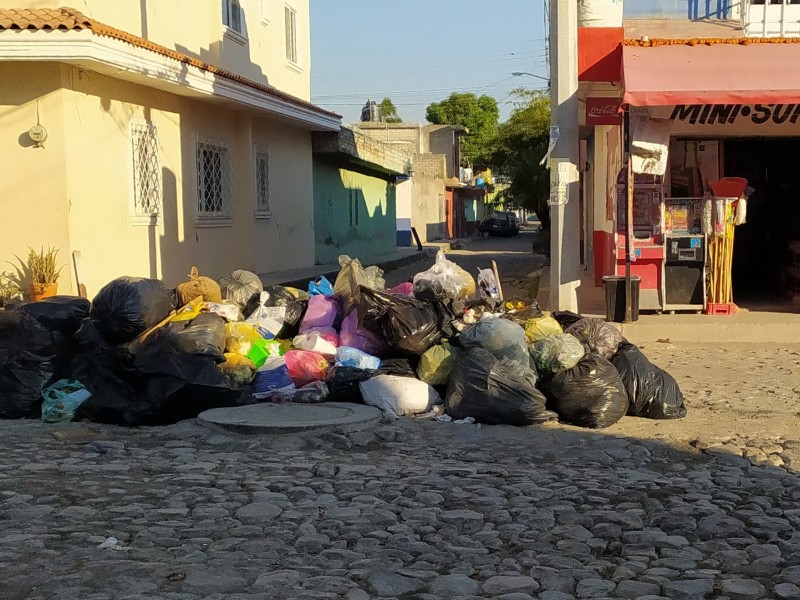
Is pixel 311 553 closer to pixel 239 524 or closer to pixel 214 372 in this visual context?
pixel 239 524

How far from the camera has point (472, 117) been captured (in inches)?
2948

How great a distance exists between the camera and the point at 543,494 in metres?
5.14

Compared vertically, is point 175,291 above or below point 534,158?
below

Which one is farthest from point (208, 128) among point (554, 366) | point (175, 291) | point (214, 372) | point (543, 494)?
point (543, 494)

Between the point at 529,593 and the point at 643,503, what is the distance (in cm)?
142

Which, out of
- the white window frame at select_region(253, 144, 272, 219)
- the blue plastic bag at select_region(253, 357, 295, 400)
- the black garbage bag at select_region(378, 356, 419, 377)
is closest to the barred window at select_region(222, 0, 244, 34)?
the white window frame at select_region(253, 144, 272, 219)

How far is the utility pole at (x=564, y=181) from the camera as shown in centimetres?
1107

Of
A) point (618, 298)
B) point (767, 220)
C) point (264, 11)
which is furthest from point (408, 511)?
point (264, 11)

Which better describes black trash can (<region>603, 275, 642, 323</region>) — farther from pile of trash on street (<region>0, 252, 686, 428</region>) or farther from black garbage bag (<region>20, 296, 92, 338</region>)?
black garbage bag (<region>20, 296, 92, 338</region>)

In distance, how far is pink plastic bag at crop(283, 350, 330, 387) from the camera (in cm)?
743

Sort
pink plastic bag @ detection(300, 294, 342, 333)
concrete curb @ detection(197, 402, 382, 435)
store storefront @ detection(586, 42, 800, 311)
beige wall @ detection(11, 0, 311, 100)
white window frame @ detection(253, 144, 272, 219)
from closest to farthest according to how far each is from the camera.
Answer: concrete curb @ detection(197, 402, 382, 435) < pink plastic bag @ detection(300, 294, 342, 333) < store storefront @ detection(586, 42, 800, 311) < beige wall @ detection(11, 0, 311, 100) < white window frame @ detection(253, 144, 272, 219)

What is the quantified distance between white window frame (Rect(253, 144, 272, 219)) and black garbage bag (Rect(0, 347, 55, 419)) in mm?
9077

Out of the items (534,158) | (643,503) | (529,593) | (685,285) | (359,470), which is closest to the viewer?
(529,593)

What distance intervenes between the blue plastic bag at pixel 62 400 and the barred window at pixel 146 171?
540 centimetres
